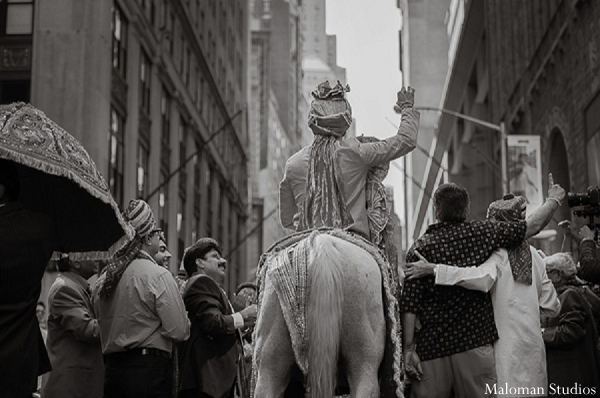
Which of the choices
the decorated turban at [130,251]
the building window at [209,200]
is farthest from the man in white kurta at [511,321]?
the building window at [209,200]

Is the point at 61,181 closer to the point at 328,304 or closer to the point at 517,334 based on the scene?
the point at 328,304

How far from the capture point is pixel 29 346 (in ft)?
21.1

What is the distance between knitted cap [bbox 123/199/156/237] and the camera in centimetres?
1029

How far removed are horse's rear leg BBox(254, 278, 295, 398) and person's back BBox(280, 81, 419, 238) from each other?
4.25ft

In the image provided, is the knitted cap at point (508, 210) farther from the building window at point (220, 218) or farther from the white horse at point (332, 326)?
the building window at point (220, 218)

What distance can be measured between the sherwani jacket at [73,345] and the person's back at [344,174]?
7.72 ft

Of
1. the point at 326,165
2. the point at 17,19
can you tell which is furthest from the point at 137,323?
the point at 17,19

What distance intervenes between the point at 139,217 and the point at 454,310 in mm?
3218

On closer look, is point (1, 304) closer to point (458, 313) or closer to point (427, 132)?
point (458, 313)

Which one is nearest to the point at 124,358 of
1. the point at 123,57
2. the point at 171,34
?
the point at 123,57

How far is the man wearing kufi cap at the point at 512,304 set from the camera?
8.58 meters

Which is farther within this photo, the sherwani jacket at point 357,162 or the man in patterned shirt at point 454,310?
the sherwani jacket at point 357,162

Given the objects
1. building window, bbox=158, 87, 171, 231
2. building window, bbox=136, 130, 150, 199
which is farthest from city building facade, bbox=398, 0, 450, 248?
building window, bbox=136, 130, 150, 199

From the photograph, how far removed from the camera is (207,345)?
10.9 m
